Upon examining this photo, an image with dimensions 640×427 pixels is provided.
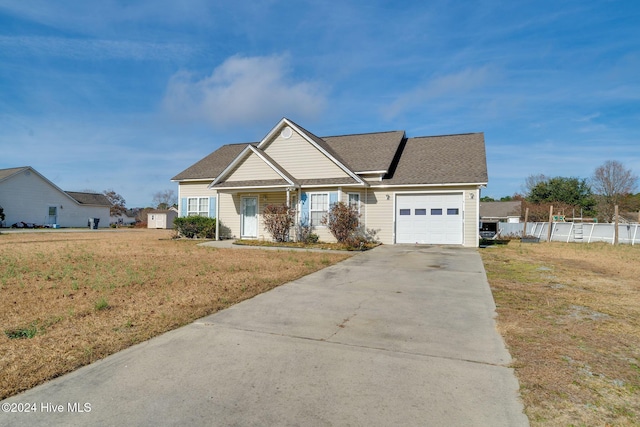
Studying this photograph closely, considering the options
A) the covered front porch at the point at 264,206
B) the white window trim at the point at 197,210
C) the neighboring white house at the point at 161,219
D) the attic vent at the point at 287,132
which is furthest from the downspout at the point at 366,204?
the neighboring white house at the point at 161,219

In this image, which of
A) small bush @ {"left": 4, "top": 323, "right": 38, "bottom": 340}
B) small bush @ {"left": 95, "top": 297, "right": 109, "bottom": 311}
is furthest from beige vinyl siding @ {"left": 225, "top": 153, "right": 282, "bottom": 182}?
small bush @ {"left": 4, "top": 323, "right": 38, "bottom": 340}

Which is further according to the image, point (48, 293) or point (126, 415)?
point (48, 293)

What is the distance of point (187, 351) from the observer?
406 cm

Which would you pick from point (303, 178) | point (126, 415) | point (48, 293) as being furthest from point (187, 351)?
point (303, 178)

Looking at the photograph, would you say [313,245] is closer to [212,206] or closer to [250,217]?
[250,217]

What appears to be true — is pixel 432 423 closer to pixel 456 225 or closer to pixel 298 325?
pixel 298 325

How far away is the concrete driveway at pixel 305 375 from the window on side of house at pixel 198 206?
1585 centimetres

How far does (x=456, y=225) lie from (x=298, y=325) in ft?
43.3

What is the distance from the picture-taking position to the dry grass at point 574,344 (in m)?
2.93

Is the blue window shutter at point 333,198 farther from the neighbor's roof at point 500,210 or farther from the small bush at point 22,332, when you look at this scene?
the neighbor's roof at point 500,210

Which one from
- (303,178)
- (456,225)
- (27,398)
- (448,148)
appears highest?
(448,148)

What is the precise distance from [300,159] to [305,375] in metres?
A: 15.0

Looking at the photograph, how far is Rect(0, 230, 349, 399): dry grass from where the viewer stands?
386 cm

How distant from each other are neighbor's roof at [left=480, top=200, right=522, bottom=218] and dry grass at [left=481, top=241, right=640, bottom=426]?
48.8 meters
